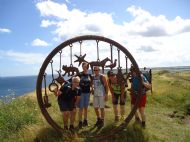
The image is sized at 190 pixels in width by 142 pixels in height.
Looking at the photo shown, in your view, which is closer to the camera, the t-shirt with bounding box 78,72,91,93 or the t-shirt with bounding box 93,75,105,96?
the t-shirt with bounding box 78,72,91,93

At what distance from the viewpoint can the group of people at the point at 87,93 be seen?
10578mm

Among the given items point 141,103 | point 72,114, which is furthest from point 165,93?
point 72,114

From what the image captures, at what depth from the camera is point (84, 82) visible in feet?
36.2

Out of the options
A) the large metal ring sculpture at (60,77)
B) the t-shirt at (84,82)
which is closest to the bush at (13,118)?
the large metal ring sculpture at (60,77)

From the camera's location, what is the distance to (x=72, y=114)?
1073cm

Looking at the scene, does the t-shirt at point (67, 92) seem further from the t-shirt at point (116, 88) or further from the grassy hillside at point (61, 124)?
the t-shirt at point (116, 88)

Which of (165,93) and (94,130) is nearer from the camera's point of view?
(94,130)

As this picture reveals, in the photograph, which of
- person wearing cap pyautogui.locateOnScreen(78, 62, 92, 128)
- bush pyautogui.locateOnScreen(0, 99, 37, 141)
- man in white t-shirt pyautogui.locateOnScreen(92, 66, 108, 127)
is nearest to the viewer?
person wearing cap pyautogui.locateOnScreen(78, 62, 92, 128)

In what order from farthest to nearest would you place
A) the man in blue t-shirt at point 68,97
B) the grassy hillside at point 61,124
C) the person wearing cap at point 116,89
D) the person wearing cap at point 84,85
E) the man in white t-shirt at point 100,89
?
the person wearing cap at point 116,89 < the man in white t-shirt at point 100,89 < the person wearing cap at point 84,85 < the man in blue t-shirt at point 68,97 < the grassy hillside at point 61,124

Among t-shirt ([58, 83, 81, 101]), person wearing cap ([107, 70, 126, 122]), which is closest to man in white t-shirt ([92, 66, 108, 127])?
person wearing cap ([107, 70, 126, 122])

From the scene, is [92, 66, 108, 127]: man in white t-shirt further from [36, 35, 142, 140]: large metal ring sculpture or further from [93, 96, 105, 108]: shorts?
[36, 35, 142, 140]: large metal ring sculpture

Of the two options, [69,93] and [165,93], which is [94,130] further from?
[165,93]

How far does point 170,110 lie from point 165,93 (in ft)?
12.9

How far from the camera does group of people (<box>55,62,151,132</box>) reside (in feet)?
34.7
